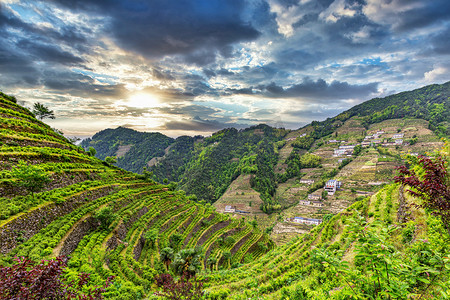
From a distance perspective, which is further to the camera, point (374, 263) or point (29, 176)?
point (29, 176)

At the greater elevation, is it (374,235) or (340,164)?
(374,235)

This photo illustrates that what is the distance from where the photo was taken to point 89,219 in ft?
64.5

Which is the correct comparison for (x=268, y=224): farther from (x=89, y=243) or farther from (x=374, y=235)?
(x=374, y=235)

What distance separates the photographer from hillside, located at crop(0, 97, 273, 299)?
14.2 m

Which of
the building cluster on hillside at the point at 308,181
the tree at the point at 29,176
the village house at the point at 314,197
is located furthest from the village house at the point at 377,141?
the tree at the point at 29,176

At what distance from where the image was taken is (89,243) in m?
17.3

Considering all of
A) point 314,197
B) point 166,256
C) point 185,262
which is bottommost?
point 314,197

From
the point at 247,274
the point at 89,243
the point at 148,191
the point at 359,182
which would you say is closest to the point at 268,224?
the point at 359,182

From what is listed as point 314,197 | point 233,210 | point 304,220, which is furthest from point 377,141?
point 233,210

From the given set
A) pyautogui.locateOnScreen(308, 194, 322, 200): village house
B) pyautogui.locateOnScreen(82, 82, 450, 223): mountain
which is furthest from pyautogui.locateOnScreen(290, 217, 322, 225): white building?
pyautogui.locateOnScreen(308, 194, 322, 200): village house

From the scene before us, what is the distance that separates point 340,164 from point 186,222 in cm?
10585

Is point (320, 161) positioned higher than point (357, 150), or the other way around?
point (357, 150)

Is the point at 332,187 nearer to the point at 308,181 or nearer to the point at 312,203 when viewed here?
the point at 312,203

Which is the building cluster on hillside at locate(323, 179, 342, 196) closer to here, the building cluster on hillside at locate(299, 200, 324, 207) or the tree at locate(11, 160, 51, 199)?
the building cluster on hillside at locate(299, 200, 324, 207)
